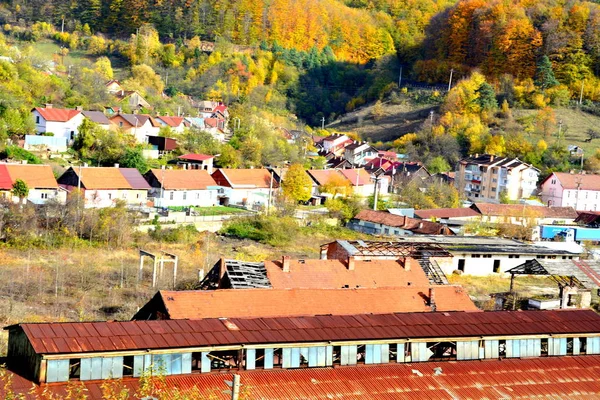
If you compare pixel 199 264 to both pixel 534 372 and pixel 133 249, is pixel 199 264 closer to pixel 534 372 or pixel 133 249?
pixel 133 249

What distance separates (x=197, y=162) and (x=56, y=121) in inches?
254

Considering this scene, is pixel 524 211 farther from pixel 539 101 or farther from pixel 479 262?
pixel 539 101

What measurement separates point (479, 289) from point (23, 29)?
52613 millimetres

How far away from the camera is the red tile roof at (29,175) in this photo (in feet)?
109

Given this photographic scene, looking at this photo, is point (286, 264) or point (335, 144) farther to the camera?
point (335, 144)

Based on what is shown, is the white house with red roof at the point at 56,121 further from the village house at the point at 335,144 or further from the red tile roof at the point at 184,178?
the village house at the point at 335,144

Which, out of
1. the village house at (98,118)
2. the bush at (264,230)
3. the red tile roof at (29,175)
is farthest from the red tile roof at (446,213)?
the red tile roof at (29,175)

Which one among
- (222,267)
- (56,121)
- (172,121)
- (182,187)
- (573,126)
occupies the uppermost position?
(573,126)

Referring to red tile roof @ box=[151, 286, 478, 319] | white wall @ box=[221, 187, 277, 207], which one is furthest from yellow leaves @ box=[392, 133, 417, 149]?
red tile roof @ box=[151, 286, 478, 319]

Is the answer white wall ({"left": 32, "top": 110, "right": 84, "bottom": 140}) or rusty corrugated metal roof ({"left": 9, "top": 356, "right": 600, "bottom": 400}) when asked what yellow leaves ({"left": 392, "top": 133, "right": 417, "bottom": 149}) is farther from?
rusty corrugated metal roof ({"left": 9, "top": 356, "right": 600, "bottom": 400})

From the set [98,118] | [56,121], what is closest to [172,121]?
[98,118]

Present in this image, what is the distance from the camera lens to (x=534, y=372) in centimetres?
1720

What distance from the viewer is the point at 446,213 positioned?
136ft

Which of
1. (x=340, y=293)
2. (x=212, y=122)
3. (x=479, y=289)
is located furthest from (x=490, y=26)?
(x=340, y=293)
